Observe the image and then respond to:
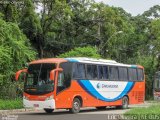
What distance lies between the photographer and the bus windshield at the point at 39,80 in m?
24.2

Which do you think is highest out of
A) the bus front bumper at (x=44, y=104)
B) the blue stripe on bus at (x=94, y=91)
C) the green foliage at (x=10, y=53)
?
the green foliage at (x=10, y=53)

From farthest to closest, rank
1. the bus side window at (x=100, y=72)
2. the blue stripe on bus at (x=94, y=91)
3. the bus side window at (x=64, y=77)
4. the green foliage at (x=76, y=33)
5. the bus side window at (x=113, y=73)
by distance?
the green foliage at (x=76, y=33) < the bus side window at (x=113, y=73) < the bus side window at (x=100, y=72) < the blue stripe on bus at (x=94, y=91) < the bus side window at (x=64, y=77)

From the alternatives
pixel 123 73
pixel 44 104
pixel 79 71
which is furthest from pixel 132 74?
pixel 44 104

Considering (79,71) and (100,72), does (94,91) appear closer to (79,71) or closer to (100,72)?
(100,72)

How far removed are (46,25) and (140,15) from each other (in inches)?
791

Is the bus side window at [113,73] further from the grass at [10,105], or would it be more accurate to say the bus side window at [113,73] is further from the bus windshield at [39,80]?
the grass at [10,105]

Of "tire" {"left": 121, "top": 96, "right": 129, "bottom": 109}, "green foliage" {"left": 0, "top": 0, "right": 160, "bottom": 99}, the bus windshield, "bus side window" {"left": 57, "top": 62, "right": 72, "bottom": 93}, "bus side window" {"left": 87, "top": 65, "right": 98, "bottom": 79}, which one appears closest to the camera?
the bus windshield

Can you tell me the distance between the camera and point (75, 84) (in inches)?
1007

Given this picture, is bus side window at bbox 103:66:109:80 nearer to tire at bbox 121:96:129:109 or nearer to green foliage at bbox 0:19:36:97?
tire at bbox 121:96:129:109

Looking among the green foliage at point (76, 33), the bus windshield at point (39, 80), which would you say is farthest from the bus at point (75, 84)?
the green foliage at point (76, 33)

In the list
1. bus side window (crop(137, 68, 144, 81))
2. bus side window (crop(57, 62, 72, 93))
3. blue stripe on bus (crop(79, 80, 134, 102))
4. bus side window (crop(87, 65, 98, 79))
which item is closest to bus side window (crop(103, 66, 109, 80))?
bus side window (crop(87, 65, 98, 79))

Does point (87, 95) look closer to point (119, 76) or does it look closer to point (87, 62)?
point (87, 62)

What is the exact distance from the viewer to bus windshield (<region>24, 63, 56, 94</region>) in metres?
24.2

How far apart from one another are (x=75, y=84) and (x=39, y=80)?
7.37 feet
